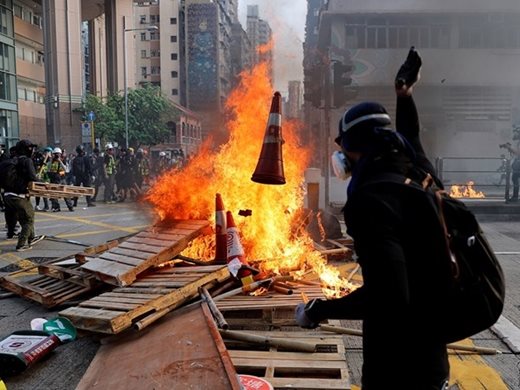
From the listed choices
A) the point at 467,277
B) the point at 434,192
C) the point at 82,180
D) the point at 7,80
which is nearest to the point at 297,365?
the point at 467,277

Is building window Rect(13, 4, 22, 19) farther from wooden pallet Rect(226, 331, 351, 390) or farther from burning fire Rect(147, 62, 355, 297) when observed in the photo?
wooden pallet Rect(226, 331, 351, 390)

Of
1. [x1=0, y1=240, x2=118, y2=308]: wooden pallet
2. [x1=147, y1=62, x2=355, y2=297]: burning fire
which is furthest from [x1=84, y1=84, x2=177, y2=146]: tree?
[x1=0, y1=240, x2=118, y2=308]: wooden pallet

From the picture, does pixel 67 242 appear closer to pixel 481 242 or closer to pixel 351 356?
pixel 351 356

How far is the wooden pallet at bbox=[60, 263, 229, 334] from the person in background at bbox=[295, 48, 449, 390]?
2182 millimetres

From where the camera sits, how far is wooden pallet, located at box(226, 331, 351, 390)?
326 cm

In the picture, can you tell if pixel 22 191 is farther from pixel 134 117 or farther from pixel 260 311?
pixel 134 117

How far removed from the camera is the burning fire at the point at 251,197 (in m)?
5.99

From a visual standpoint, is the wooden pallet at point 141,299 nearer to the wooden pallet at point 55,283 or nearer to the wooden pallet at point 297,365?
the wooden pallet at point 297,365

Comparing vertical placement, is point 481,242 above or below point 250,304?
above

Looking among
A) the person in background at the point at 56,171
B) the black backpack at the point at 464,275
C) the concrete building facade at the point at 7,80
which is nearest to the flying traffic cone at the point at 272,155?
the black backpack at the point at 464,275

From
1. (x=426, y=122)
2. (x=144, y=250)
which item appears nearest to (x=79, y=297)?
(x=144, y=250)

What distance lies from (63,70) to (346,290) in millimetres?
32427

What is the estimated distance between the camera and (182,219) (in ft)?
19.9

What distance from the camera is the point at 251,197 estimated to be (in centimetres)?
671
